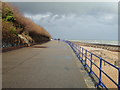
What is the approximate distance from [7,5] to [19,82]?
1950 cm

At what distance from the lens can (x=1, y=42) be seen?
1838cm

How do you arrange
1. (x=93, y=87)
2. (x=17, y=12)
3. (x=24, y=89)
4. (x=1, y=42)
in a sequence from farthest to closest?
(x=17, y=12) < (x=1, y=42) < (x=93, y=87) < (x=24, y=89)

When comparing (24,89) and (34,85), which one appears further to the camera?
(34,85)

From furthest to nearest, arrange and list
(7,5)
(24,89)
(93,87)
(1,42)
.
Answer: (7,5) < (1,42) < (93,87) < (24,89)

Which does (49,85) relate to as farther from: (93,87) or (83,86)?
(93,87)

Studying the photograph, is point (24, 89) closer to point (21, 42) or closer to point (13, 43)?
point (13, 43)

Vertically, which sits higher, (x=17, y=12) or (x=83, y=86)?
(x=17, y=12)

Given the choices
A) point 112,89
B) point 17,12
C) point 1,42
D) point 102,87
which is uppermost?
point 17,12

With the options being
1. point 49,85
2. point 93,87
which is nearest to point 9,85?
point 49,85

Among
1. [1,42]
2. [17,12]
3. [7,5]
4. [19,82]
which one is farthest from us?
[17,12]

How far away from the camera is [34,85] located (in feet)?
17.5

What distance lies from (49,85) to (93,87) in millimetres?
1554

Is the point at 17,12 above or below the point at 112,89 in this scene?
above

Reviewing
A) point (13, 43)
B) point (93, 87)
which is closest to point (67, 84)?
point (93, 87)
